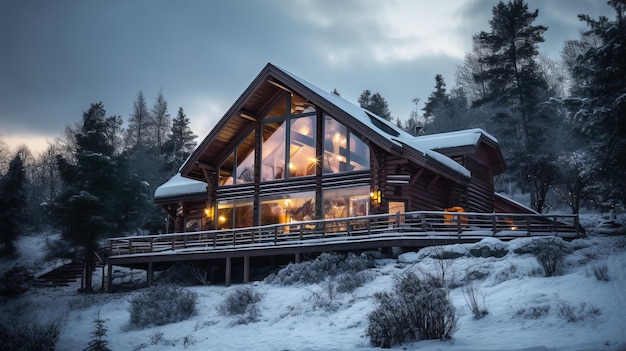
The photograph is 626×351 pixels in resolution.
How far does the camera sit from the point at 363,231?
19109mm

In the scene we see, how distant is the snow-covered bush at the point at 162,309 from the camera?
14969 millimetres

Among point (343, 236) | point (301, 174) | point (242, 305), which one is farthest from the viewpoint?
point (301, 174)

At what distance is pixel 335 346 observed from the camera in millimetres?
9703

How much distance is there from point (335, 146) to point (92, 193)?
1466 centimetres

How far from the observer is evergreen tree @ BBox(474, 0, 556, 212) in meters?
34.8

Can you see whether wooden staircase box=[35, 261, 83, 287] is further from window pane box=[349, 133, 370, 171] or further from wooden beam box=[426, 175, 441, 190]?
wooden beam box=[426, 175, 441, 190]

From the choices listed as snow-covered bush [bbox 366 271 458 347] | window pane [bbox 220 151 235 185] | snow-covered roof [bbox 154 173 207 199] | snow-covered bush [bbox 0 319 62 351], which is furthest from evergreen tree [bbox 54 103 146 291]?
snow-covered bush [bbox 366 271 458 347]

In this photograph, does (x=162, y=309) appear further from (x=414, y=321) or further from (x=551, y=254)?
(x=551, y=254)

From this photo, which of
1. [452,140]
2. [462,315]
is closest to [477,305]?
[462,315]

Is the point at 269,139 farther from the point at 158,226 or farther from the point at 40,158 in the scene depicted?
the point at 40,158

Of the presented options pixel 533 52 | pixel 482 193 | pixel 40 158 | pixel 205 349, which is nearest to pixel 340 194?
pixel 482 193

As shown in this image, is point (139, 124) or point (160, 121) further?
point (160, 121)

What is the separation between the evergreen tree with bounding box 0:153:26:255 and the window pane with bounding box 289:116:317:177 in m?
20.5

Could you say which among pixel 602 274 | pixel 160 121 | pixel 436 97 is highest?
pixel 436 97
